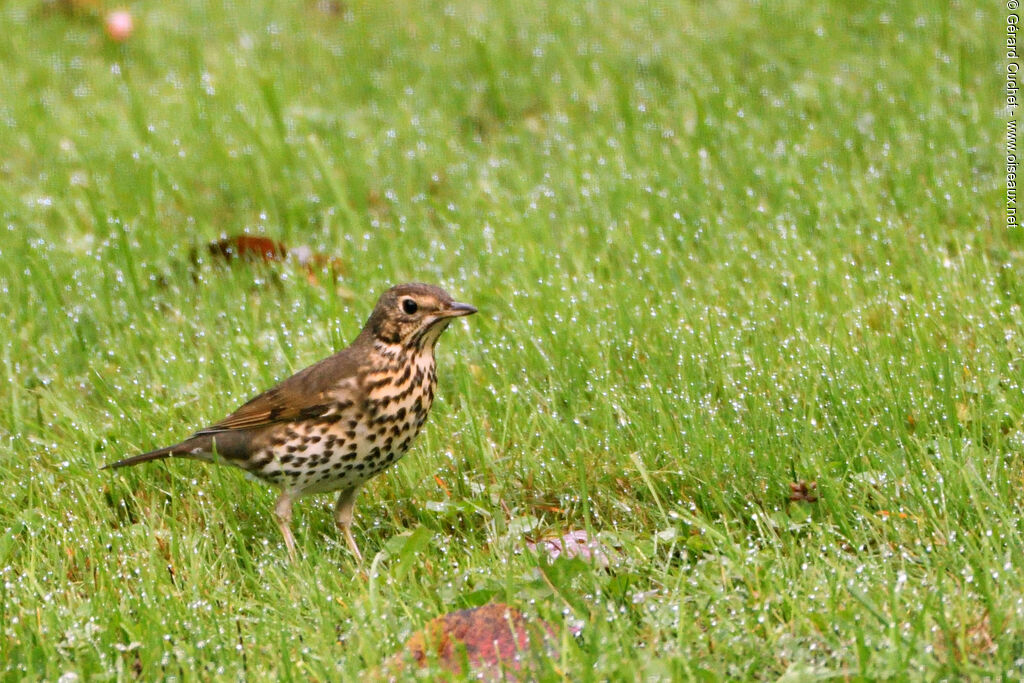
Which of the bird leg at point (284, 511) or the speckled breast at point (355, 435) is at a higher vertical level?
the speckled breast at point (355, 435)

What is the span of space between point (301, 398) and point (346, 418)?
0.26 m

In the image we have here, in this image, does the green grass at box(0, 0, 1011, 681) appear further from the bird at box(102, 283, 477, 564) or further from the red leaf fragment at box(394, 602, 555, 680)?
the bird at box(102, 283, 477, 564)

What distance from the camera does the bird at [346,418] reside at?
4.77 m

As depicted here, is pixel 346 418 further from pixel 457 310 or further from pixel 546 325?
pixel 546 325

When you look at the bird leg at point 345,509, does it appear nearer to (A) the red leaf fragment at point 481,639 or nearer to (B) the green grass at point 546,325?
(B) the green grass at point 546,325

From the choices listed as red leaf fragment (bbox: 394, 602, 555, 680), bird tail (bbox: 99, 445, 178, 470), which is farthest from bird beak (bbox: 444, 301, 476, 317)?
red leaf fragment (bbox: 394, 602, 555, 680)

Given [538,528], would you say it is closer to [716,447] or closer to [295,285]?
[716,447]

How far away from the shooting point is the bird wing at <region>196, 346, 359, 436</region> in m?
4.88

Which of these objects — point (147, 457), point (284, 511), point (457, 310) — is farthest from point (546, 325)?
point (147, 457)

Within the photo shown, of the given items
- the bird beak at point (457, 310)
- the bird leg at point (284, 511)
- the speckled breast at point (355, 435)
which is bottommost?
the bird leg at point (284, 511)

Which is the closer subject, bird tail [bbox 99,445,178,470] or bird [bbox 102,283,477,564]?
bird [bbox 102,283,477,564]

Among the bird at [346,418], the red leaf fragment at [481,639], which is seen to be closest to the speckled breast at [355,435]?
the bird at [346,418]

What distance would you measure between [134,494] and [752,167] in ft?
12.2

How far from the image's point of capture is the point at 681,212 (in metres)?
6.97
